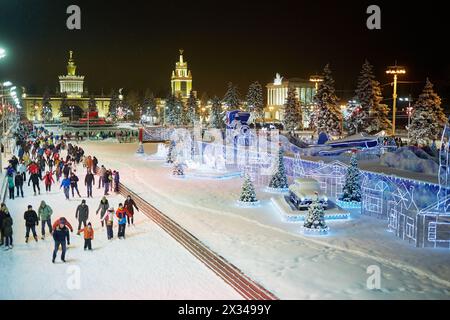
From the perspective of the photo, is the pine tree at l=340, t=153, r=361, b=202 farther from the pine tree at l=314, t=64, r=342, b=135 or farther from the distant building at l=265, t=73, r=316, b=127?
the distant building at l=265, t=73, r=316, b=127

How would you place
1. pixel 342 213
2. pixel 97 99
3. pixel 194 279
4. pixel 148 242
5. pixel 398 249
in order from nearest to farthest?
pixel 194 279
pixel 398 249
pixel 148 242
pixel 342 213
pixel 97 99

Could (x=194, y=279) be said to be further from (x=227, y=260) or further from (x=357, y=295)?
(x=357, y=295)

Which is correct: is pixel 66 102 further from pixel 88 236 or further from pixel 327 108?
pixel 88 236

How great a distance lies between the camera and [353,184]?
1841 cm

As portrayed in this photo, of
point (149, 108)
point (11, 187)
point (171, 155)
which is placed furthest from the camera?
point (149, 108)

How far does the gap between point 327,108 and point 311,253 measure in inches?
1352

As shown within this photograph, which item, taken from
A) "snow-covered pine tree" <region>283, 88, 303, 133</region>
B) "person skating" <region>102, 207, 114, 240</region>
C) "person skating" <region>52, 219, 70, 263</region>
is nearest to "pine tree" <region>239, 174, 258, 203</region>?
"person skating" <region>102, 207, 114, 240</region>

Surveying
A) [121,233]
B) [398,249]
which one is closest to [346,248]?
[398,249]

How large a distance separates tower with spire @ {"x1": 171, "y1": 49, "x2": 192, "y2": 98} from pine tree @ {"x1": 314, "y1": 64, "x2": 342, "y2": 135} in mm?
117881

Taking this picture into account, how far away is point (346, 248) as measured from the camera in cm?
1302

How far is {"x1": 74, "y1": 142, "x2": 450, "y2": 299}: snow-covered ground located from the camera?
396 inches

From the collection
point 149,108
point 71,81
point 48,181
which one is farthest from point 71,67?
point 48,181

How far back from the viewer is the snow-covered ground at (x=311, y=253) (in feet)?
33.0

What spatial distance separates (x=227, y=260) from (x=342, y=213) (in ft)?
19.7
